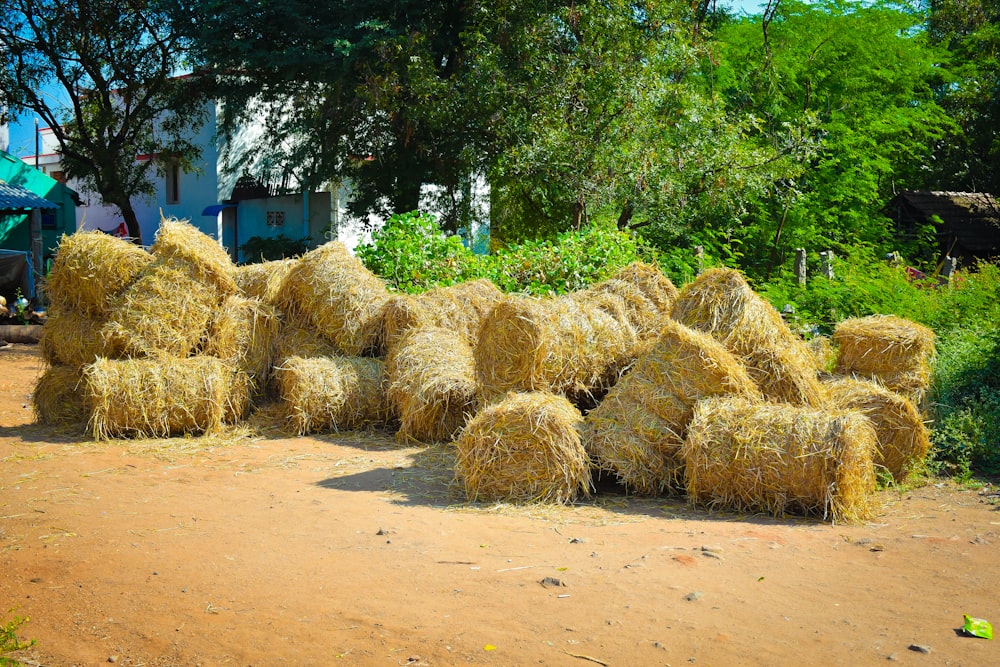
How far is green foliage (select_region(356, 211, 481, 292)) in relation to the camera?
1234 centimetres

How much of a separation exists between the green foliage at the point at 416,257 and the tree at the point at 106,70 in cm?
1269

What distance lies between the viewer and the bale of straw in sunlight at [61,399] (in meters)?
9.71

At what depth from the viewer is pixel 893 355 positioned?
828cm

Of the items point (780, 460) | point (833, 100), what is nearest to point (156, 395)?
point (780, 460)

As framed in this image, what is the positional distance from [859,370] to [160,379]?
6922 millimetres

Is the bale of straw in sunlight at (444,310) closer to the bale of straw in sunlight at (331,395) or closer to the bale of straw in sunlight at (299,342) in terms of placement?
the bale of straw in sunlight at (331,395)

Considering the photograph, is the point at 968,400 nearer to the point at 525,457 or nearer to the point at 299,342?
the point at 525,457

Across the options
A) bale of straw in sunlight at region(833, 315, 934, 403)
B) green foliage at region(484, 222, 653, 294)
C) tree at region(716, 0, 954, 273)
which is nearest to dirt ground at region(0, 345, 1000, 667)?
bale of straw in sunlight at region(833, 315, 934, 403)

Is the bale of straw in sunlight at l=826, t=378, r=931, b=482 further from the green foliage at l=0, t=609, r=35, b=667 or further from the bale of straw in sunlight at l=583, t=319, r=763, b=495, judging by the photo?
the green foliage at l=0, t=609, r=35, b=667

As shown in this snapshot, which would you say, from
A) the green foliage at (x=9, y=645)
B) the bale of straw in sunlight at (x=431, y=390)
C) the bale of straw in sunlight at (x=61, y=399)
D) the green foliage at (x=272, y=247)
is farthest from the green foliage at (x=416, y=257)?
the green foliage at (x=272, y=247)

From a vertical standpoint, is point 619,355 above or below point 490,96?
below

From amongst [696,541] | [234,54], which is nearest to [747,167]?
[234,54]

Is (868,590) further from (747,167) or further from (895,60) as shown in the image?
(895,60)

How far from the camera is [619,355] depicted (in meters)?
8.30
